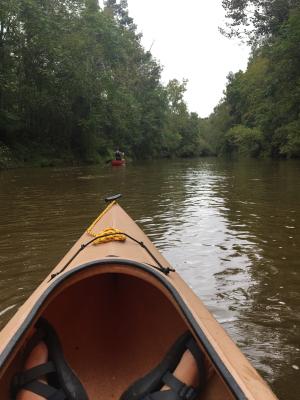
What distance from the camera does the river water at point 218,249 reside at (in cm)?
354

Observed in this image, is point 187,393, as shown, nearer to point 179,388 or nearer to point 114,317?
point 179,388

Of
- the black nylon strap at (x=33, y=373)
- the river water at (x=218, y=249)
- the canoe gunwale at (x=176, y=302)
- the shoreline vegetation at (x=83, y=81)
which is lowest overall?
the river water at (x=218, y=249)

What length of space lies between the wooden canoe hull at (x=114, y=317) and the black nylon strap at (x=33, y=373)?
0.06 m

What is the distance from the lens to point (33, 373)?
2475 mm

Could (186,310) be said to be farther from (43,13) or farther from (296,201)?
(43,13)

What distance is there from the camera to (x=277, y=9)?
24219 mm

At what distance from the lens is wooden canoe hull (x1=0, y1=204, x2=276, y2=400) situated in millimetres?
2309

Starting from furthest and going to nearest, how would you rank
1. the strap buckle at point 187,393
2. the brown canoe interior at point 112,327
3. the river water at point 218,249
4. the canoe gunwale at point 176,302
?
1. the river water at point 218,249
2. the brown canoe interior at point 112,327
3. the strap buckle at point 187,393
4. the canoe gunwale at point 176,302

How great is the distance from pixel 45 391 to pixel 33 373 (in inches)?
5.8

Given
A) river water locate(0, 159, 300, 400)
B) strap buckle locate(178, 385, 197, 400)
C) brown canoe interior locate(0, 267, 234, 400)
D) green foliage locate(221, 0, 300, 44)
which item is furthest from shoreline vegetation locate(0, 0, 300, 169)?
strap buckle locate(178, 385, 197, 400)

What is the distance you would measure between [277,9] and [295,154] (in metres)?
14.8

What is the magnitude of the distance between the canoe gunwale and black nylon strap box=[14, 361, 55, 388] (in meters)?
0.45

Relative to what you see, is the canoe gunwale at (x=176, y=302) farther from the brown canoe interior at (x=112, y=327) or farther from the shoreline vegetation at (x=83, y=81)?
the shoreline vegetation at (x=83, y=81)

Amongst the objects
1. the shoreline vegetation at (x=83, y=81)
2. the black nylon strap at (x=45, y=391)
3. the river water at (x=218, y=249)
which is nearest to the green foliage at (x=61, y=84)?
the shoreline vegetation at (x=83, y=81)
